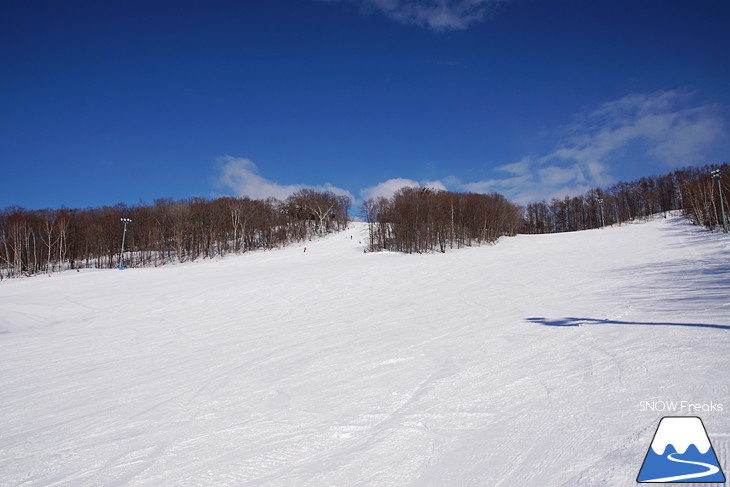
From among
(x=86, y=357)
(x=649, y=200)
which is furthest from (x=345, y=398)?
(x=649, y=200)

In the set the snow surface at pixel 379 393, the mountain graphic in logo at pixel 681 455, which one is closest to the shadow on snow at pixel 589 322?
the snow surface at pixel 379 393

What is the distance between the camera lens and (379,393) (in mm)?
5145

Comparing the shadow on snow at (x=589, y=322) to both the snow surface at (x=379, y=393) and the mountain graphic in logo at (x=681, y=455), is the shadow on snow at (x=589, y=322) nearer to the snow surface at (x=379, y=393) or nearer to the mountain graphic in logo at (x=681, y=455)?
the snow surface at (x=379, y=393)

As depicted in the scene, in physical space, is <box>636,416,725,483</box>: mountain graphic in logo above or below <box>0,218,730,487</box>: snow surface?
above

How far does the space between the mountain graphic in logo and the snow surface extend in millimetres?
87

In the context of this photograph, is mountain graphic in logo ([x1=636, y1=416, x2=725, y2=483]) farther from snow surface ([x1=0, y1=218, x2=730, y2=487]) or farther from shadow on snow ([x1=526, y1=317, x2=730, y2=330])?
shadow on snow ([x1=526, y1=317, x2=730, y2=330])

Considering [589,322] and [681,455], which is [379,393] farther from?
[589,322]

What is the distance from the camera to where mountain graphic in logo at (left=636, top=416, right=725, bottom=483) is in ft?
9.09

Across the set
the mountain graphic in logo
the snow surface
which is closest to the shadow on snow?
the snow surface

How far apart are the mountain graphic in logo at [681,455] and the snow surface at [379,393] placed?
3.4 inches

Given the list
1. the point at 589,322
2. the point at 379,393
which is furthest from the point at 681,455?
the point at 589,322

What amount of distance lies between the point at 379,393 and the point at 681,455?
3425mm

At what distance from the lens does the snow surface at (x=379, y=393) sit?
3.38m

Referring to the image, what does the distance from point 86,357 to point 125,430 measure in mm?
5782
